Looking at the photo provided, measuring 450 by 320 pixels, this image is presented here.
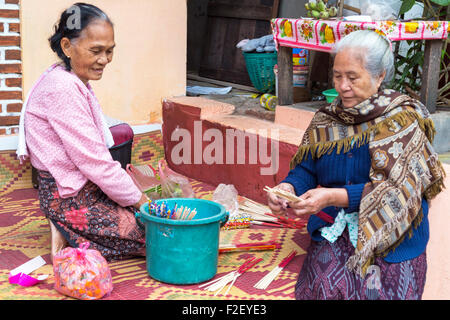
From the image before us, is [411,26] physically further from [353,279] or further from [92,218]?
[92,218]

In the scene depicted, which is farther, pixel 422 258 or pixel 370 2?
pixel 370 2

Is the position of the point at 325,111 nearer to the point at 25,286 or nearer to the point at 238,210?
the point at 238,210

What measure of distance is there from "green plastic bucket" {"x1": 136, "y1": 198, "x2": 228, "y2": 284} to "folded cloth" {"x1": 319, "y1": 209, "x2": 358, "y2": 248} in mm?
528

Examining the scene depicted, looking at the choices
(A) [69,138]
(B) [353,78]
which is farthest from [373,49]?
(A) [69,138]

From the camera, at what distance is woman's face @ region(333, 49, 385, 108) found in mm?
2646

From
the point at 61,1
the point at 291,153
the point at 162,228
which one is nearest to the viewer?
the point at 162,228

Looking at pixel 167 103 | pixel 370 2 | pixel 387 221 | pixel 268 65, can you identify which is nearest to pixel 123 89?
pixel 167 103

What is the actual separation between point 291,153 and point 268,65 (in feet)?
4.77

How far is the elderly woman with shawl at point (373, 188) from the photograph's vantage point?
2.65m

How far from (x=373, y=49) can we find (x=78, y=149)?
5.00 feet

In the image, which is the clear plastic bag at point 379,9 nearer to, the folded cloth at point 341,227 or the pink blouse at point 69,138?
the folded cloth at point 341,227

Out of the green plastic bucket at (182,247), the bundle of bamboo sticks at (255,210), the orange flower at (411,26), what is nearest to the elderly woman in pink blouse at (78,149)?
the green plastic bucket at (182,247)

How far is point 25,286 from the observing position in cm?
296

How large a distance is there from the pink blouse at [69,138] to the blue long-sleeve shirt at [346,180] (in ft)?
3.05
